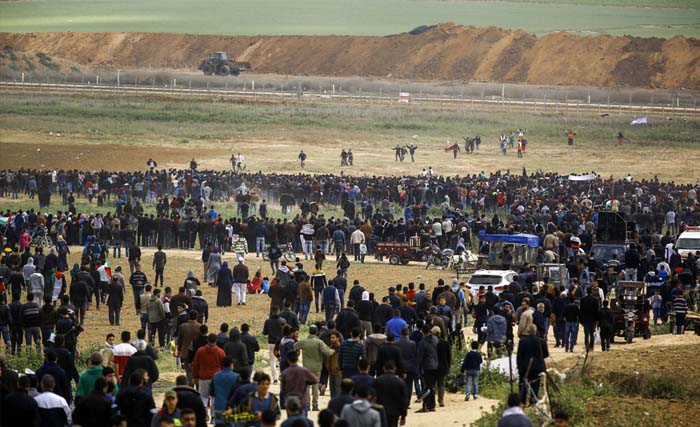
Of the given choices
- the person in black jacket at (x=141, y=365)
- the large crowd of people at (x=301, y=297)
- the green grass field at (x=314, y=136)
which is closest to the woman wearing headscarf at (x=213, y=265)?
the large crowd of people at (x=301, y=297)

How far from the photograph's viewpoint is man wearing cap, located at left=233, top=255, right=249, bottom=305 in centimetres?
2898

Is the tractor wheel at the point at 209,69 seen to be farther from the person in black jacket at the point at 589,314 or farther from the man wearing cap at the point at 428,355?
the man wearing cap at the point at 428,355

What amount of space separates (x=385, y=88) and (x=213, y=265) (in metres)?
85.4

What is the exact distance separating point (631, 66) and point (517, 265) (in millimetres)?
93554

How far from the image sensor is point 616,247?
33.9 metres

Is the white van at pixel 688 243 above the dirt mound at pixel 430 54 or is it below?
below

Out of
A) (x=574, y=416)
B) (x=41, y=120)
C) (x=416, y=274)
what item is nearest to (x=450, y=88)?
(x=41, y=120)

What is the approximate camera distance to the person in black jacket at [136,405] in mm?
13547

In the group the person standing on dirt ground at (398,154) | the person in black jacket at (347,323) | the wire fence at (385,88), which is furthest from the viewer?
the wire fence at (385,88)

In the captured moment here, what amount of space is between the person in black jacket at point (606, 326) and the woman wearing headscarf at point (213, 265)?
11.6 meters

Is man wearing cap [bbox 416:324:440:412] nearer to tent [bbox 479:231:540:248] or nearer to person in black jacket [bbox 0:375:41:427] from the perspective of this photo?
person in black jacket [bbox 0:375:41:427]

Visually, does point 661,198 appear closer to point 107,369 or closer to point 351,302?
point 351,302

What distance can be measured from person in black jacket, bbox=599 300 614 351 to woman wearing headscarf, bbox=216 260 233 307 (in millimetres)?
9000

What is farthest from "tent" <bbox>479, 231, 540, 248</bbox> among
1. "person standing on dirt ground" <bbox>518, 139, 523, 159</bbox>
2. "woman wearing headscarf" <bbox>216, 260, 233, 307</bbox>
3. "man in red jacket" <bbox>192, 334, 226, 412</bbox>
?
"person standing on dirt ground" <bbox>518, 139, 523, 159</bbox>
